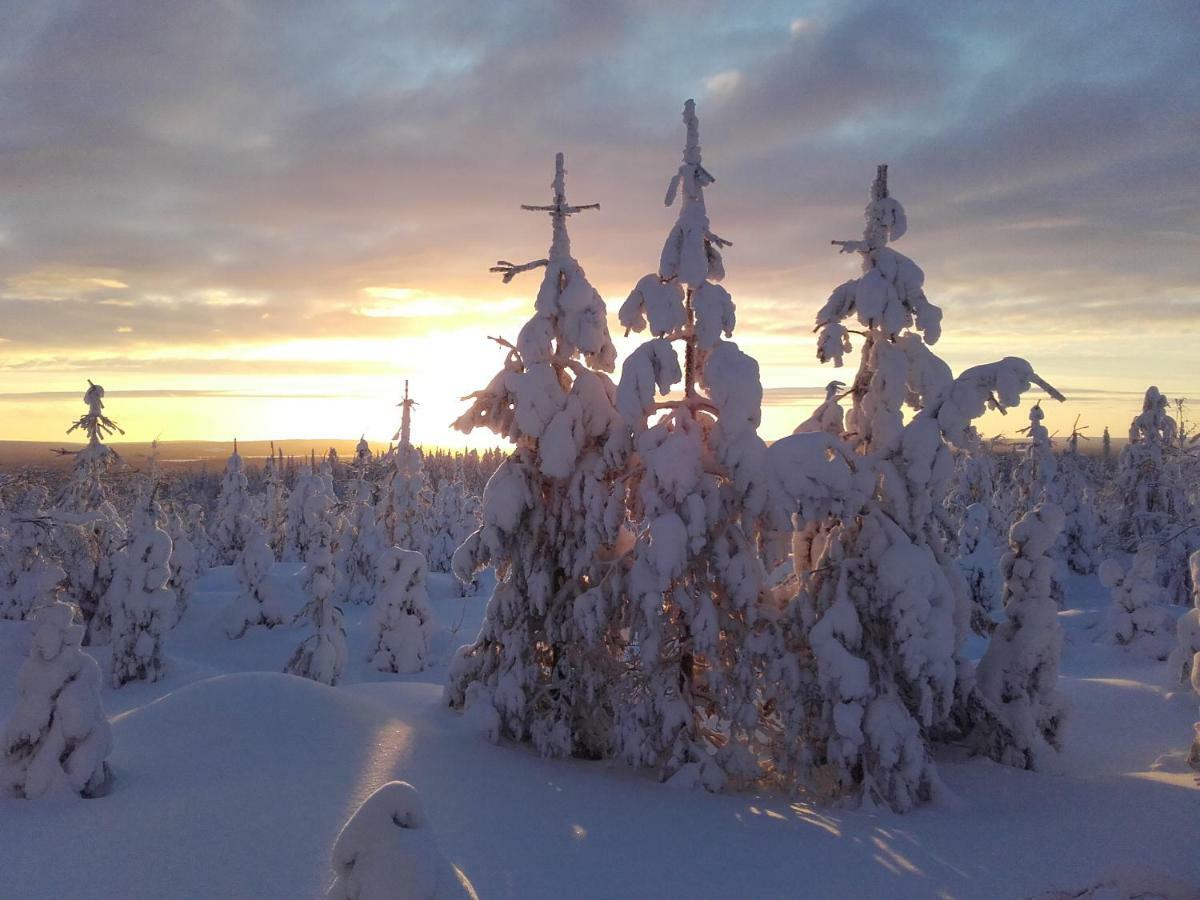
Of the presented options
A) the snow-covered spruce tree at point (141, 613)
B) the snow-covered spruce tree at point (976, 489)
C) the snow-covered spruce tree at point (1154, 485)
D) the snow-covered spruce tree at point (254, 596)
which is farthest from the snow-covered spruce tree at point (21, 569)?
the snow-covered spruce tree at point (1154, 485)

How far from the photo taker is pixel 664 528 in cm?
1131

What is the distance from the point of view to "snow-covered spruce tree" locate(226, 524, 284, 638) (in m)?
33.1

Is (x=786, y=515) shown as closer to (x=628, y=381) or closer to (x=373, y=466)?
(x=628, y=381)

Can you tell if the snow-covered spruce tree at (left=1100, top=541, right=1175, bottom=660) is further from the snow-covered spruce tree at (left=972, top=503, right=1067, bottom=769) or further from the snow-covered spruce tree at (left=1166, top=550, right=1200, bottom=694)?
the snow-covered spruce tree at (left=972, top=503, right=1067, bottom=769)

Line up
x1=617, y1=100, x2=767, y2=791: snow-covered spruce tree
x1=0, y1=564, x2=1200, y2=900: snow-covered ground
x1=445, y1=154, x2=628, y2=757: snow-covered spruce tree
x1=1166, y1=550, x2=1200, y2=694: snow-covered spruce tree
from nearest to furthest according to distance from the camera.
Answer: x1=0, y1=564, x2=1200, y2=900: snow-covered ground → x1=617, y1=100, x2=767, y2=791: snow-covered spruce tree → x1=445, y1=154, x2=628, y2=757: snow-covered spruce tree → x1=1166, y1=550, x2=1200, y2=694: snow-covered spruce tree

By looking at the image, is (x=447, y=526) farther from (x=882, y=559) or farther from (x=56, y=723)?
(x=882, y=559)

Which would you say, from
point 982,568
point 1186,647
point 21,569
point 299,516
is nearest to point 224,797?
point 1186,647

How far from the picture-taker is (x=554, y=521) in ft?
43.0

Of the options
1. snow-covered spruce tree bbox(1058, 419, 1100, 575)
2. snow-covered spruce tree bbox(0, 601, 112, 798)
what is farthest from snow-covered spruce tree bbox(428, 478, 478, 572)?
snow-covered spruce tree bbox(0, 601, 112, 798)

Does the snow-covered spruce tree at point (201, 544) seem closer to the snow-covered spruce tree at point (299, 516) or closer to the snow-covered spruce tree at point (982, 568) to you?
the snow-covered spruce tree at point (299, 516)

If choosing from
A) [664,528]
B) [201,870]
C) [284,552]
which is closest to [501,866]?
[201,870]

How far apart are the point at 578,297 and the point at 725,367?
2936 millimetres

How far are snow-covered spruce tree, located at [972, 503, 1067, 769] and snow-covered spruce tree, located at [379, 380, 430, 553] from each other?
100 ft

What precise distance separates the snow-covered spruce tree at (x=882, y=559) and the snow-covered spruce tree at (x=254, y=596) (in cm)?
2722
